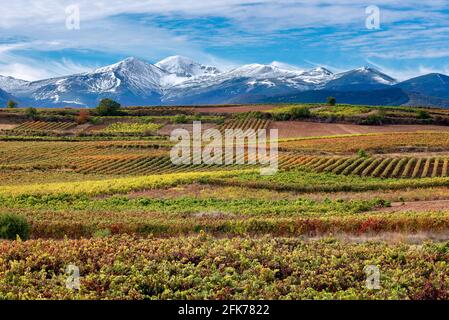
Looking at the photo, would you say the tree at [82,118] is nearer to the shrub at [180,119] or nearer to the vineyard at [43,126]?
the vineyard at [43,126]

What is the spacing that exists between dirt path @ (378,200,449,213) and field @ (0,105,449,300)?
0.12m

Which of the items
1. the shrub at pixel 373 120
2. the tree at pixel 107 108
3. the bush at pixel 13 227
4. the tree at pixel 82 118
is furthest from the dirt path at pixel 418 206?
the tree at pixel 107 108

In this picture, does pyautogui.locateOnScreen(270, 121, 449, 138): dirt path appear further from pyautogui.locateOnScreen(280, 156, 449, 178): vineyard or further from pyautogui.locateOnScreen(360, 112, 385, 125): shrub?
pyautogui.locateOnScreen(280, 156, 449, 178): vineyard

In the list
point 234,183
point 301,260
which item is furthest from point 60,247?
point 234,183

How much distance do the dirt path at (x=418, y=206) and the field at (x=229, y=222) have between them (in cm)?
12

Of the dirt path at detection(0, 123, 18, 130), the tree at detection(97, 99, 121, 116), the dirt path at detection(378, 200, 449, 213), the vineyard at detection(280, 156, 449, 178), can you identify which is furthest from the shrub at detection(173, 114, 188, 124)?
the dirt path at detection(378, 200, 449, 213)

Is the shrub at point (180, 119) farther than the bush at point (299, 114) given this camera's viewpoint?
No

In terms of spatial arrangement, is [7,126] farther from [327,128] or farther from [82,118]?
[327,128]

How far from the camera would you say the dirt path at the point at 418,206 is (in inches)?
1352

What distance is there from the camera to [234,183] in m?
52.2

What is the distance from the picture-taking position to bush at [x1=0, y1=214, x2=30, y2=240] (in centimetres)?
2611

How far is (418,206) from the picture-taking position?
1432 inches

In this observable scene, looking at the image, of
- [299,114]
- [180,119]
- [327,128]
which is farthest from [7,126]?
[327,128]
